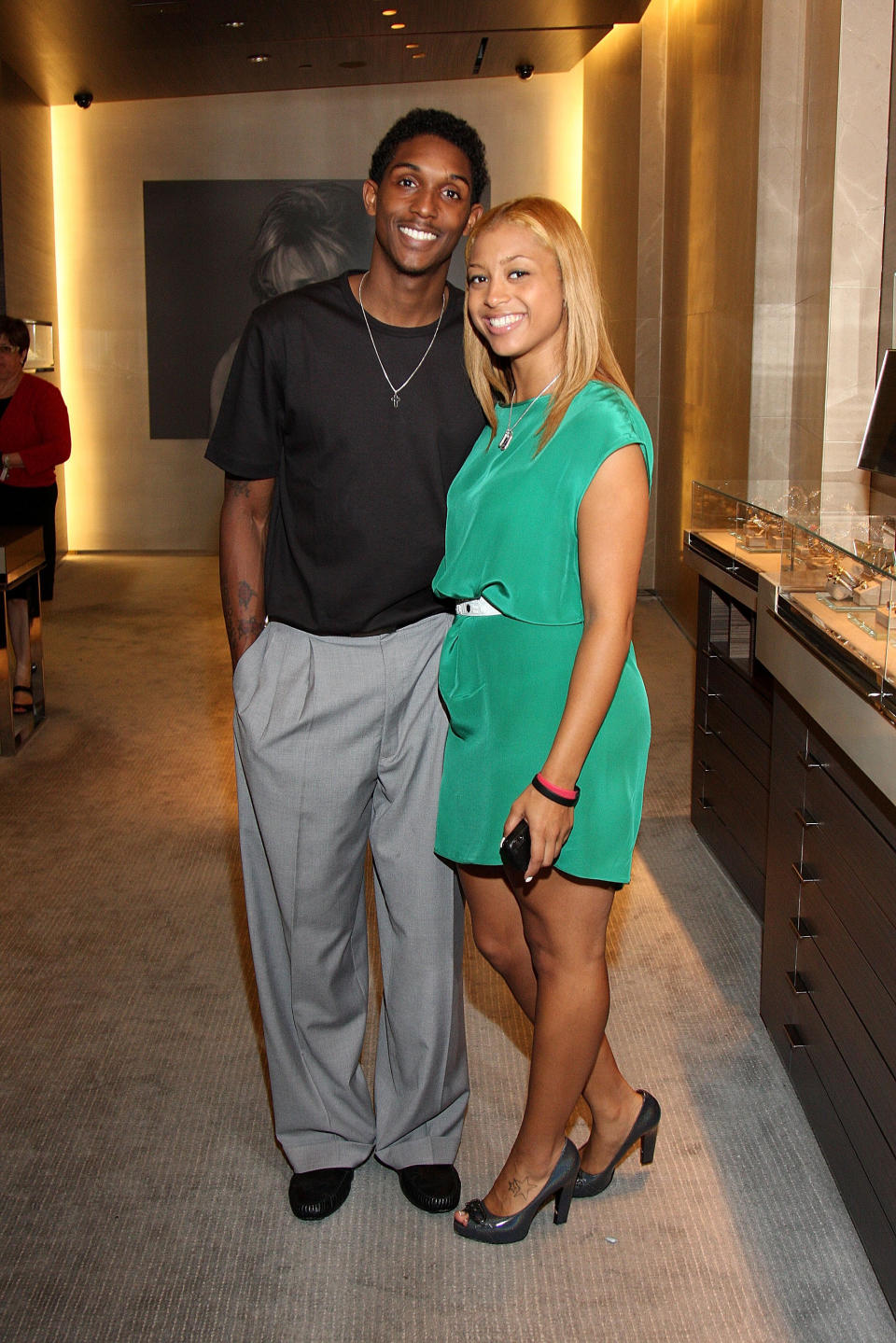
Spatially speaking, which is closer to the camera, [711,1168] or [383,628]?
[383,628]

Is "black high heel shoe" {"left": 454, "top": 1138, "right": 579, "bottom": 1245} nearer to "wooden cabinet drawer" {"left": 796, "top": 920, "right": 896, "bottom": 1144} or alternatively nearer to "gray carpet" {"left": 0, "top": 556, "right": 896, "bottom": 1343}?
"gray carpet" {"left": 0, "top": 556, "right": 896, "bottom": 1343}

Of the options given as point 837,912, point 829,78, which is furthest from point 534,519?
point 829,78

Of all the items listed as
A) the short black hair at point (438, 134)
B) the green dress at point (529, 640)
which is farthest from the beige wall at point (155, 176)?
the green dress at point (529, 640)

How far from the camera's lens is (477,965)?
316cm

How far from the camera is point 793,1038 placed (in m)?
2.58

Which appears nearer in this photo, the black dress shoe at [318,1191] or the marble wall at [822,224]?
the black dress shoe at [318,1191]

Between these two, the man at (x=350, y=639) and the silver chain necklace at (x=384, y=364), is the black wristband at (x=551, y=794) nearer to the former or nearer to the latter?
the man at (x=350, y=639)

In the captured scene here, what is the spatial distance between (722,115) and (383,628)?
5.00 m

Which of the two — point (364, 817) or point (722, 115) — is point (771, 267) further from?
point (364, 817)

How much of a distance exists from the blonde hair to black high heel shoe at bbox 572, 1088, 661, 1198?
3.90 feet

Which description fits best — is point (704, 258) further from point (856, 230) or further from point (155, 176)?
point (155, 176)

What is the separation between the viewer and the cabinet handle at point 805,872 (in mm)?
2465

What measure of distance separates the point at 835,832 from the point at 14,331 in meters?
5.13

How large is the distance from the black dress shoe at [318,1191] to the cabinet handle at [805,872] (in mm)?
1017
